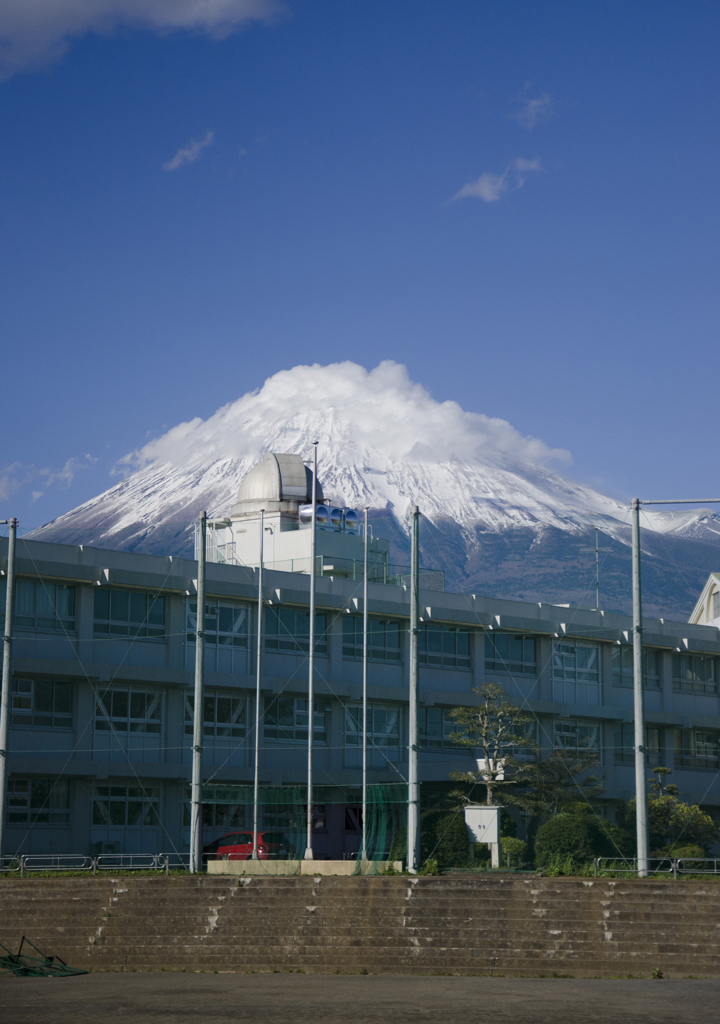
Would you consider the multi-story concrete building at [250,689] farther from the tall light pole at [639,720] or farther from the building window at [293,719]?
the tall light pole at [639,720]

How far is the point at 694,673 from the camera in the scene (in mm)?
70438

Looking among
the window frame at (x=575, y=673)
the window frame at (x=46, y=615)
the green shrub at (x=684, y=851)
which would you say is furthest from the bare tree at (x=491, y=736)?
the window frame at (x=46, y=615)

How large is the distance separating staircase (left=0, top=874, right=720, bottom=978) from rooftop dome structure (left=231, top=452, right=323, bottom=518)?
37718mm

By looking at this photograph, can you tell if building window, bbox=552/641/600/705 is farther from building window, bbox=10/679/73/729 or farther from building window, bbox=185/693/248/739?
building window, bbox=10/679/73/729

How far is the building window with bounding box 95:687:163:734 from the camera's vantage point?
2004 inches

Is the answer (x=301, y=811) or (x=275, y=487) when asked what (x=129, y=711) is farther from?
(x=275, y=487)

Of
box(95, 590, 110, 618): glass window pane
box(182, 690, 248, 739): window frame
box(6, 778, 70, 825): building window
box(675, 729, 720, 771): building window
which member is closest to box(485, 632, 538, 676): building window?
box(675, 729, 720, 771): building window

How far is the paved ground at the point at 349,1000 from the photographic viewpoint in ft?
68.5

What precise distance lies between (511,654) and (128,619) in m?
20.2

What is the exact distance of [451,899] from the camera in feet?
97.3

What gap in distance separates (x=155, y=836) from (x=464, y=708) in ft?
46.8

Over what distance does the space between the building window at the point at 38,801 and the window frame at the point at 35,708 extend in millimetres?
2029

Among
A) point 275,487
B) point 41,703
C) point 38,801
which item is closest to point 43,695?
point 41,703

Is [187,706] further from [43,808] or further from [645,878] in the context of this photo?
[645,878]
